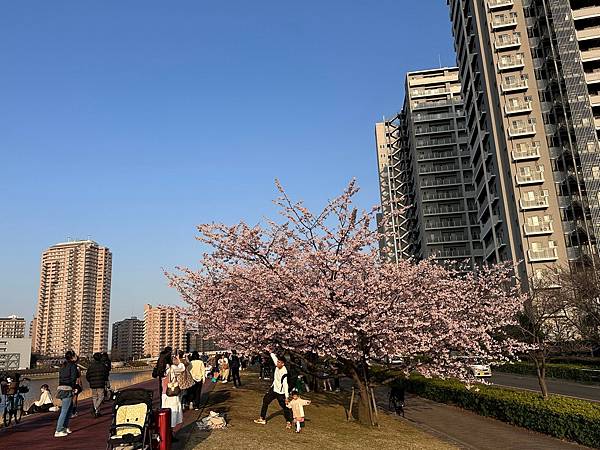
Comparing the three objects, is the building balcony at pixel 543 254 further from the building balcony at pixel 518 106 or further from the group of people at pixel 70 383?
the group of people at pixel 70 383

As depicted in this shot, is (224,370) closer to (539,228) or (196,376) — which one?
(196,376)

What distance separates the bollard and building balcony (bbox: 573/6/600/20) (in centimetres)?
6155

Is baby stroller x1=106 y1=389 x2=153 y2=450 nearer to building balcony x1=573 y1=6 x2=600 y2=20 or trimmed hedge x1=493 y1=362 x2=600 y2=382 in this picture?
trimmed hedge x1=493 y1=362 x2=600 y2=382

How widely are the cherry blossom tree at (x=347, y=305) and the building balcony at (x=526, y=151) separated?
1579 inches

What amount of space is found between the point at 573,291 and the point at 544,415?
24.5m

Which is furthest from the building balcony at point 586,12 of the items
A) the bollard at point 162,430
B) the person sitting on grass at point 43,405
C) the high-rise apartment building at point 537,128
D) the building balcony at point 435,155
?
the bollard at point 162,430

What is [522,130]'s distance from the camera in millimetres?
54938

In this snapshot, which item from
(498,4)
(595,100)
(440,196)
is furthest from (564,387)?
(440,196)

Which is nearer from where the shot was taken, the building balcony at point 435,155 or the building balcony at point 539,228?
the building balcony at point 539,228

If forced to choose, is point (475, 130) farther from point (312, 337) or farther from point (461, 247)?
point (312, 337)

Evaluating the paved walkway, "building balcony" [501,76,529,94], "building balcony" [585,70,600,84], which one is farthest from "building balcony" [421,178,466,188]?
the paved walkway

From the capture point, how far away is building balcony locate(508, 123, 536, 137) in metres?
54.8

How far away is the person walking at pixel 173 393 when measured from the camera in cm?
1198

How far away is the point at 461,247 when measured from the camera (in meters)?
81.1
